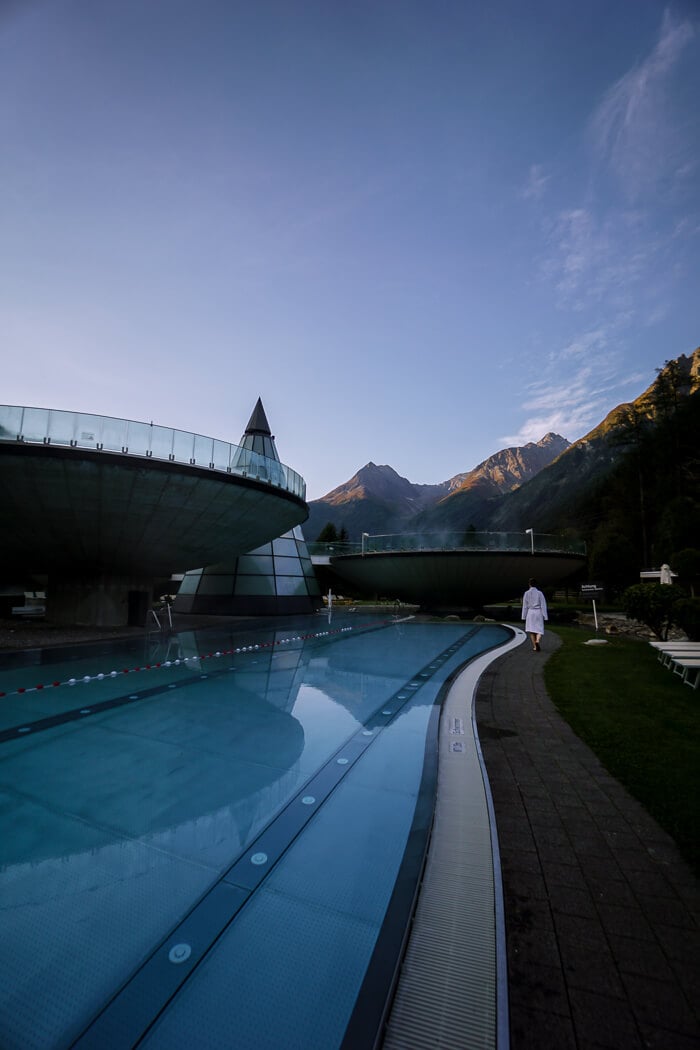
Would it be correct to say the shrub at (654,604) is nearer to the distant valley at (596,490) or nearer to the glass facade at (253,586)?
the distant valley at (596,490)

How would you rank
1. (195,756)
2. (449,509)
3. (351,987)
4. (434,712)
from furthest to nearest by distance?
(449,509), (434,712), (195,756), (351,987)

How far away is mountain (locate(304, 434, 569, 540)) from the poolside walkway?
123 metres

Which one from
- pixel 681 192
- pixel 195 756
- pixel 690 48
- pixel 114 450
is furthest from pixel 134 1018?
pixel 681 192

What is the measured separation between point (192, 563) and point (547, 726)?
13.4 meters

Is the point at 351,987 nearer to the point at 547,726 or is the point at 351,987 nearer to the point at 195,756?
the point at 195,756

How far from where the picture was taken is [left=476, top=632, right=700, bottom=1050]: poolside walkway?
1338 millimetres

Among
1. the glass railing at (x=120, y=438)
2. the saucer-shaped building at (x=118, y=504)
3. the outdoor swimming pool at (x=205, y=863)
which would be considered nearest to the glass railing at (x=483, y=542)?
the saucer-shaped building at (x=118, y=504)

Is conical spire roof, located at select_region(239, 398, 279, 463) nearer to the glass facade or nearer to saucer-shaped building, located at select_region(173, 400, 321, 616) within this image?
saucer-shaped building, located at select_region(173, 400, 321, 616)

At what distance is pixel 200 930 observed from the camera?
1.88 m

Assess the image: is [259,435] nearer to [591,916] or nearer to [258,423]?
[258,423]

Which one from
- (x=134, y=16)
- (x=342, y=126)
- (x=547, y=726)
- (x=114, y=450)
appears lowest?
(x=547, y=726)

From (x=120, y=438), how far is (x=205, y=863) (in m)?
10.3

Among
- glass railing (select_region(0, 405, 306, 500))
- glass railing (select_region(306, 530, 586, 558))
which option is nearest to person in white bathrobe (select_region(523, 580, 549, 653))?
glass railing (select_region(0, 405, 306, 500))

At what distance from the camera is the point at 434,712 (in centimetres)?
530
